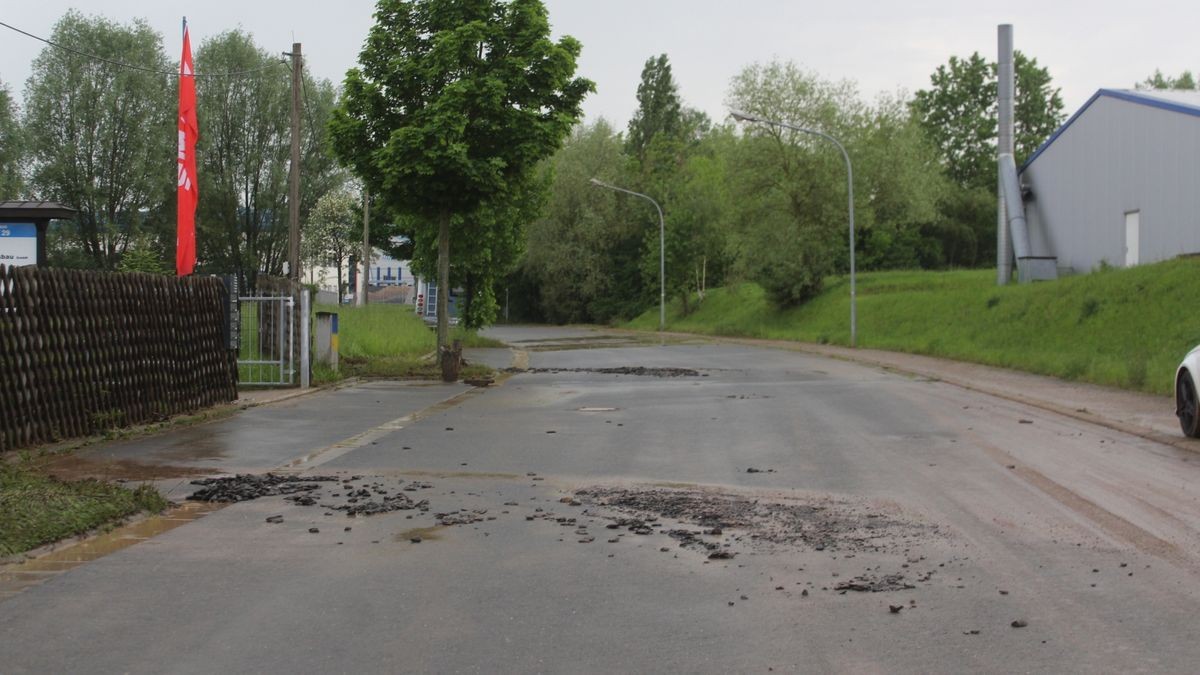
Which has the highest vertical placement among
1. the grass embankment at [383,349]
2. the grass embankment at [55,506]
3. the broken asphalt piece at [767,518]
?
the grass embankment at [383,349]

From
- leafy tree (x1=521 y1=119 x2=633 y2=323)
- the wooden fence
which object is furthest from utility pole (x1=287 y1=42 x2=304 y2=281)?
leafy tree (x1=521 y1=119 x2=633 y2=323)

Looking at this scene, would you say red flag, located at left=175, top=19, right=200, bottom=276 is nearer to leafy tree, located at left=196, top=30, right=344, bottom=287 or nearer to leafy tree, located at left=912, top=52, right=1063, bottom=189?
leafy tree, located at left=196, top=30, right=344, bottom=287

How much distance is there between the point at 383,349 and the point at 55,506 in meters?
20.1

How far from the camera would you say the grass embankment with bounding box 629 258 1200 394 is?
2180 centimetres

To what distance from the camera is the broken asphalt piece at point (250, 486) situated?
26.9ft

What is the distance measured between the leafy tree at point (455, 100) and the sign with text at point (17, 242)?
8.30m

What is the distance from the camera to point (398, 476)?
365 inches

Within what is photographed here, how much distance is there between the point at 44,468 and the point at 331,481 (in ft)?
8.48

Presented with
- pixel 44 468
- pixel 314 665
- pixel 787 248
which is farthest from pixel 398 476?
pixel 787 248

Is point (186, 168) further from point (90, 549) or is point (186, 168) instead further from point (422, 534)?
point (422, 534)

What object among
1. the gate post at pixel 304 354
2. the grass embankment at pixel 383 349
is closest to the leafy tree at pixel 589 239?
the grass embankment at pixel 383 349

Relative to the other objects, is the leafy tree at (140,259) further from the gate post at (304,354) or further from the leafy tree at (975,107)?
the leafy tree at (975,107)

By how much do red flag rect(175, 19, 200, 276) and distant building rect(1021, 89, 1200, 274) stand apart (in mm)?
25836

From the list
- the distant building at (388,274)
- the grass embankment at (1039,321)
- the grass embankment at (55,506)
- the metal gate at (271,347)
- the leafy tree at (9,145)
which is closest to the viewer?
the grass embankment at (55,506)
